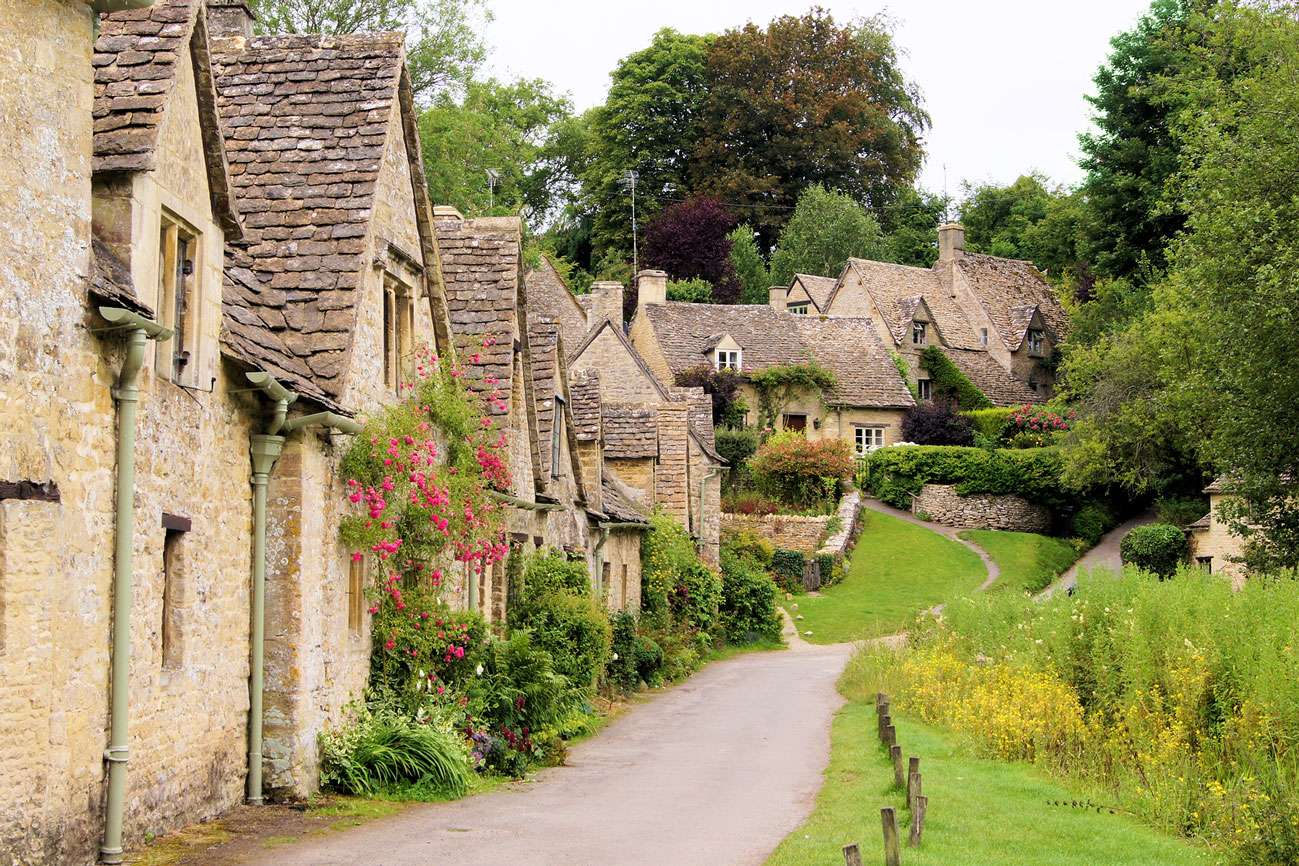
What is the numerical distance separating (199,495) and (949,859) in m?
7.34

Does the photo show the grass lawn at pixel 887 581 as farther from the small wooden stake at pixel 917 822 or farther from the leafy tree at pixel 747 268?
the small wooden stake at pixel 917 822

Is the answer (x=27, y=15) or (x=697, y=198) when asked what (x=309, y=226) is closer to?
(x=27, y=15)

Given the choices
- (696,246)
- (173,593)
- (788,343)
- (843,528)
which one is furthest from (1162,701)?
(696,246)

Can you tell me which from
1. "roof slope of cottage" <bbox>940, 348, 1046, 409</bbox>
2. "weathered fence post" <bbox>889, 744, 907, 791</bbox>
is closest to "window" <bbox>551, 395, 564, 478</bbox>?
"weathered fence post" <bbox>889, 744, 907, 791</bbox>

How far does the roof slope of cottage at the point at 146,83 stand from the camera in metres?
10.4

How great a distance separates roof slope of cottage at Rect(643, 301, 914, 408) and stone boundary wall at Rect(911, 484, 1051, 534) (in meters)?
8.18

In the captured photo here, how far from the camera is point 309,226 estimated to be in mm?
14922

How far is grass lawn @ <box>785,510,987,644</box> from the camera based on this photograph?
139ft

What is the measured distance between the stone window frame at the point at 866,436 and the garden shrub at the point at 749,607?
2347cm

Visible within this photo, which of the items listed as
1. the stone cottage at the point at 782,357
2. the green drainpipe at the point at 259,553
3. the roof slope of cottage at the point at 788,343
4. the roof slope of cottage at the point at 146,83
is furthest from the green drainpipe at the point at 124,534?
the roof slope of cottage at the point at 788,343

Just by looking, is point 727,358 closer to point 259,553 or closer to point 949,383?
point 949,383

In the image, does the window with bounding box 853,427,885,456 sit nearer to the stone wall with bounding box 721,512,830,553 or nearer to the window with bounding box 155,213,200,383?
the stone wall with bounding box 721,512,830,553

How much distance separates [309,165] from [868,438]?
5172 cm

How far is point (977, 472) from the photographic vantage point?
187 ft
